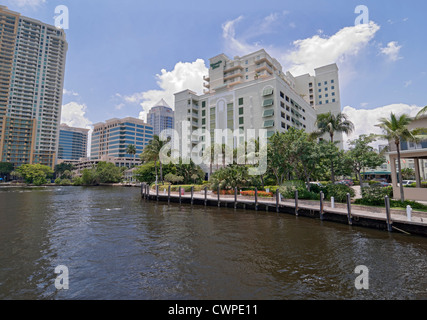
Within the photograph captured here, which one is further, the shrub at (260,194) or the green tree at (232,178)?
the green tree at (232,178)

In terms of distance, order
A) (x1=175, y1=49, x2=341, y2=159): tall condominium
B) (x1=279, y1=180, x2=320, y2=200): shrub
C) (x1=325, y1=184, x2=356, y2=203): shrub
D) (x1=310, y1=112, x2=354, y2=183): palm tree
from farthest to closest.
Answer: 1. (x1=175, y1=49, x2=341, y2=159): tall condominium
2. (x1=310, y1=112, x2=354, y2=183): palm tree
3. (x1=279, y1=180, x2=320, y2=200): shrub
4. (x1=325, y1=184, x2=356, y2=203): shrub

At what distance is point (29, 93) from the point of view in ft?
435

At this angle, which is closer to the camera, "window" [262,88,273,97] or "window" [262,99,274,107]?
"window" [262,99,274,107]

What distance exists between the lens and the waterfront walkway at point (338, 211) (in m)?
14.6

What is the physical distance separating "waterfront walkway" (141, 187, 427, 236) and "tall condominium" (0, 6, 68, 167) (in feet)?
482

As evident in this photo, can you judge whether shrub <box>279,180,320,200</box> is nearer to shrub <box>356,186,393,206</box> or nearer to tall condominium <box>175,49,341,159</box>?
shrub <box>356,186,393,206</box>

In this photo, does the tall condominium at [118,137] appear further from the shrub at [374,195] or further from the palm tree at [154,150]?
the shrub at [374,195]

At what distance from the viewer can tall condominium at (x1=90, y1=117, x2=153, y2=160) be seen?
145375 millimetres

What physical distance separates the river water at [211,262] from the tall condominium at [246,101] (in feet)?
139

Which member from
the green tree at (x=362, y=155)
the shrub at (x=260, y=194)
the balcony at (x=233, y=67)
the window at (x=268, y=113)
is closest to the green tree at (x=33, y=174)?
the balcony at (x=233, y=67)

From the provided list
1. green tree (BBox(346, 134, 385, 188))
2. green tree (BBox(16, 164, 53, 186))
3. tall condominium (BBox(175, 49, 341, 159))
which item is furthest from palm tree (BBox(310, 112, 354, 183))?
green tree (BBox(16, 164, 53, 186))

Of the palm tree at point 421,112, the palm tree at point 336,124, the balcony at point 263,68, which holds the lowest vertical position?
the palm tree at point 421,112

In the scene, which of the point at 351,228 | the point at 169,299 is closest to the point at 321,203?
the point at 351,228
